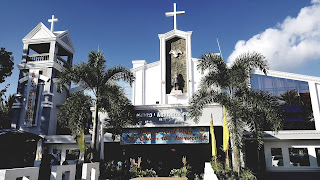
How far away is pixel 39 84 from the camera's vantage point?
19625 mm

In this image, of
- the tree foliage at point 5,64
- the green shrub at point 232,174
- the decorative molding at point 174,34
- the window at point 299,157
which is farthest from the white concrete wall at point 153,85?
the tree foliage at point 5,64

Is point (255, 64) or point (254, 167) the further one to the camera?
point (254, 167)

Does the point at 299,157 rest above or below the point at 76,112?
below

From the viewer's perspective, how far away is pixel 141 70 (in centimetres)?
2128

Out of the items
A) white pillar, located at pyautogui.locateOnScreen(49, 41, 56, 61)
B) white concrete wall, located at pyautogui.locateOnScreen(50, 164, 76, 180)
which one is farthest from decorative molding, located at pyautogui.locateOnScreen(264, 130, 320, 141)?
white pillar, located at pyautogui.locateOnScreen(49, 41, 56, 61)

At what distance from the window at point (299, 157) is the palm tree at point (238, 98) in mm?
4363

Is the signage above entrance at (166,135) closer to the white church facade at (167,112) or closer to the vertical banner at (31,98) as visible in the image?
the white church facade at (167,112)

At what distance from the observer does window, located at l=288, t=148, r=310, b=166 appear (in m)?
15.1

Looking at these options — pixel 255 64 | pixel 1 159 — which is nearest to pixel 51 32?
pixel 1 159

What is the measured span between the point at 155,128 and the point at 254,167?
6.43 m

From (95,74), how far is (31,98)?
8.21 m

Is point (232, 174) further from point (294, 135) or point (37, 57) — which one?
point (37, 57)

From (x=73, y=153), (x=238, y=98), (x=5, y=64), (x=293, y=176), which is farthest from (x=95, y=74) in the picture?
(x=293, y=176)

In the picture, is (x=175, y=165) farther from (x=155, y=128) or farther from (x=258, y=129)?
(x=258, y=129)
